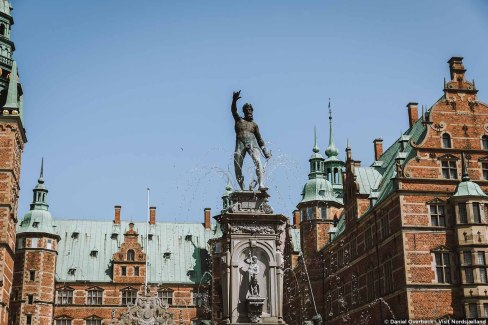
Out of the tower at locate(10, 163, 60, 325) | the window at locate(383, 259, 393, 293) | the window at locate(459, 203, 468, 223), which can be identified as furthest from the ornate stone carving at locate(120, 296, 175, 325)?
the window at locate(459, 203, 468, 223)

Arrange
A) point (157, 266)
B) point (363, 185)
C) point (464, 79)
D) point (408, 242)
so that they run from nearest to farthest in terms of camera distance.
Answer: point (408, 242), point (464, 79), point (363, 185), point (157, 266)

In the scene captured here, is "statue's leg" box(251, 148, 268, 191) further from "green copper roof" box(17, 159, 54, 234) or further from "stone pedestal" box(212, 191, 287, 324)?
"green copper roof" box(17, 159, 54, 234)

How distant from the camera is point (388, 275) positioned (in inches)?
1567

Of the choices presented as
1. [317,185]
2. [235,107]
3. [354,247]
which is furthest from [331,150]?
[235,107]

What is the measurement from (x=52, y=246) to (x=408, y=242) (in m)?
35.5

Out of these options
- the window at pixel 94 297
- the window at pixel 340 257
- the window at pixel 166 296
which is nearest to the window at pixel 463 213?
the window at pixel 340 257

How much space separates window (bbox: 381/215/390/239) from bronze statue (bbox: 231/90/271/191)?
2478 cm

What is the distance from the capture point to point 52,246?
62469 mm

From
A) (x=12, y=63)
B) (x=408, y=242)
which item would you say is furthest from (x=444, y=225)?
(x=12, y=63)

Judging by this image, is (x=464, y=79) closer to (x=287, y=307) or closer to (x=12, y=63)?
(x=287, y=307)

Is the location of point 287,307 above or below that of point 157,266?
below

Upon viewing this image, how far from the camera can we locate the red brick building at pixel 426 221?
→ 3681 cm

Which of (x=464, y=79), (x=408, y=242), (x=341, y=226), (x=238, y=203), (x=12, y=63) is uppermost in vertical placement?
(x=12, y=63)

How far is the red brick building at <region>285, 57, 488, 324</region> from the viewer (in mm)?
36812
